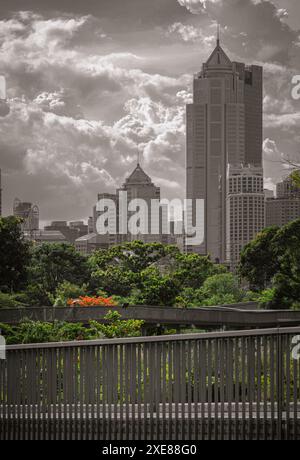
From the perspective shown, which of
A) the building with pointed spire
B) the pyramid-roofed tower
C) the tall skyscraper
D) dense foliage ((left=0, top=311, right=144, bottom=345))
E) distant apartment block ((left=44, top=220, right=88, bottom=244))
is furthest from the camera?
the tall skyscraper

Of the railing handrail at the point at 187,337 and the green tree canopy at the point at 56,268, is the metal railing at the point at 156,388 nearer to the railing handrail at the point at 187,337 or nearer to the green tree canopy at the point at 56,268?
the railing handrail at the point at 187,337

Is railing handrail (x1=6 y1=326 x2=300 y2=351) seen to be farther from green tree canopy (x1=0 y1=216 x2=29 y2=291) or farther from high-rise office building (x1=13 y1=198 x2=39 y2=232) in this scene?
high-rise office building (x1=13 y1=198 x2=39 y2=232)

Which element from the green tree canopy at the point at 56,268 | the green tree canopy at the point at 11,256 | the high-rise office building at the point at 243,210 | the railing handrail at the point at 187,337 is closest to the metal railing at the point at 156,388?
the railing handrail at the point at 187,337

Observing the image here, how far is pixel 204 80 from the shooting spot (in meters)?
103

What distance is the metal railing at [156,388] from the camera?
4.23 metres

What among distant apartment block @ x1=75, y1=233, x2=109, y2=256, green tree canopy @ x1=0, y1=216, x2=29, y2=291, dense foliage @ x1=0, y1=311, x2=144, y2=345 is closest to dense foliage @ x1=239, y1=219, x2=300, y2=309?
green tree canopy @ x1=0, y1=216, x2=29, y2=291

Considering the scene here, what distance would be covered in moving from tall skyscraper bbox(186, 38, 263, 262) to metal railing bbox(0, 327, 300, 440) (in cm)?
8553

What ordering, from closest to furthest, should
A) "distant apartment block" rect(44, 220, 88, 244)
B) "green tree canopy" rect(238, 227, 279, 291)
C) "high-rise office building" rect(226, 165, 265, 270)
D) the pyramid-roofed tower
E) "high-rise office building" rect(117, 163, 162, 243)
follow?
A: "green tree canopy" rect(238, 227, 279, 291) → "high-rise office building" rect(226, 165, 265, 270) → "high-rise office building" rect(117, 163, 162, 243) → the pyramid-roofed tower → "distant apartment block" rect(44, 220, 88, 244)

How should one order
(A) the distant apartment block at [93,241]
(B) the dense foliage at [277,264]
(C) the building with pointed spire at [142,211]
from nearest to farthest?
(B) the dense foliage at [277,264] → (A) the distant apartment block at [93,241] → (C) the building with pointed spire at [142,211]

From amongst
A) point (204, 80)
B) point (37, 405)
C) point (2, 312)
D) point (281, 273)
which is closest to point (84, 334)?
point (2, 312)

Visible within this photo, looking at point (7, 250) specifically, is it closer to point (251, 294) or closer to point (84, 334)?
point (251, 294)

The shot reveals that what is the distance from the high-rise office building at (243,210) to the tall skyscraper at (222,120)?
22.5m

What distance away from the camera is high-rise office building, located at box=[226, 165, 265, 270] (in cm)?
5604
